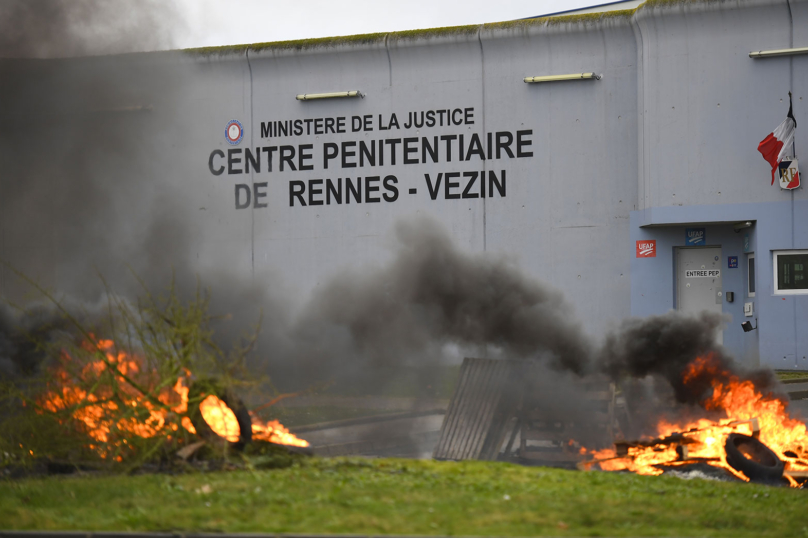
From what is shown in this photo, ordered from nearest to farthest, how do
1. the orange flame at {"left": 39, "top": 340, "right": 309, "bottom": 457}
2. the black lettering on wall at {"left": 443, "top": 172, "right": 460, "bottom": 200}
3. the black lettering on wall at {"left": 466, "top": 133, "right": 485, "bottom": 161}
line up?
the orange flame at {"left": 39, "top": 340, "right": 309, "bottom": 457} < the black lettering on wall at {"left": 466, "top": 133, "right": 485, "bottom": 161} < the black lettering on wall at {"left": 443, "top": 172, "right": 460, "bottom": 200}

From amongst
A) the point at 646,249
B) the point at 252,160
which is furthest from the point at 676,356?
the point at 252,160

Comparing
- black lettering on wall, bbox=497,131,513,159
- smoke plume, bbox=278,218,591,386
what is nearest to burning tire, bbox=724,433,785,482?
smoke plume, bbox=278,218,591,386

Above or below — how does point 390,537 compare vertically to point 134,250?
below

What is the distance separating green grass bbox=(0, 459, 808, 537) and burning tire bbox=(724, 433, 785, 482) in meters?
0.63

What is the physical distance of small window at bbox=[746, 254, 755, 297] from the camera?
14.2 metres

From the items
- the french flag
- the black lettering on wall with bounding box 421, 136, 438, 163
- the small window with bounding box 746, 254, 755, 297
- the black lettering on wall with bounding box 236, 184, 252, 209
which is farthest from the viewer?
the black lettering on wall with bounding box 236, 184, 252, 209

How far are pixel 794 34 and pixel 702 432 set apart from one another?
8.52 metres

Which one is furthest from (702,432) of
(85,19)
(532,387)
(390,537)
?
(85,19)

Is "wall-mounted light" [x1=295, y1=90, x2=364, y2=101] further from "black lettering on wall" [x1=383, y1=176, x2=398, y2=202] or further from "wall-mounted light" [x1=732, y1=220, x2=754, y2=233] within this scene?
"wall-mounted light" [x1=732, y1=220, x2=754, y2=233]

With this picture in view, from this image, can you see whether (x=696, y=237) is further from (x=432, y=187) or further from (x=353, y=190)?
(x=353, y=190)

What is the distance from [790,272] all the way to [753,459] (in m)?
6.59

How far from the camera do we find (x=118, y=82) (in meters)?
17.0

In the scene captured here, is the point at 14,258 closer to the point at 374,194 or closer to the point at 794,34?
the point at 374,194

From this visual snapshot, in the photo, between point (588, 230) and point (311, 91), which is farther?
point (311, 91)
